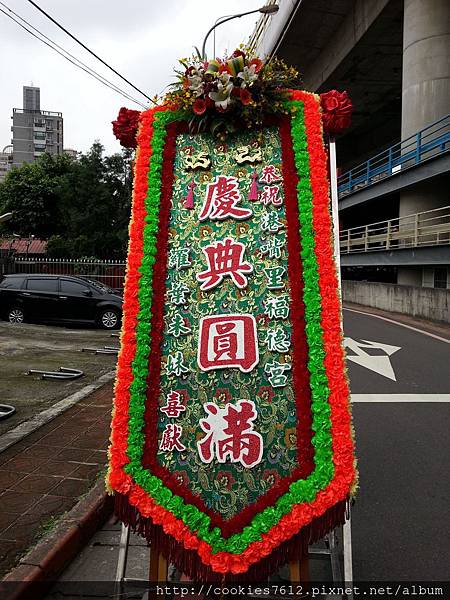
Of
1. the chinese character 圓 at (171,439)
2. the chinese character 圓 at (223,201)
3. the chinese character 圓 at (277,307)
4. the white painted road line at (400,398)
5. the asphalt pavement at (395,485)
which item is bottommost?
the asphalt pavement at (395,485)

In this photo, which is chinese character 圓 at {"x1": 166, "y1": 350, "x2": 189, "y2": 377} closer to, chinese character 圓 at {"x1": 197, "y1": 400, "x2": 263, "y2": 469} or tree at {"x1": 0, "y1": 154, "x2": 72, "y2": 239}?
chinese character 圓 at {"x1": 197, "y1": 400, "x2": 263, "y2": 469}

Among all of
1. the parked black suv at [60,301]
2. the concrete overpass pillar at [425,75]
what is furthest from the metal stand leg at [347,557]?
the concrete overpass pillar at [425,75]

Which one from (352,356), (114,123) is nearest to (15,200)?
(352,356)

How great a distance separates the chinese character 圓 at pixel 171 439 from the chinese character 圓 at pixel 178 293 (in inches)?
24.0

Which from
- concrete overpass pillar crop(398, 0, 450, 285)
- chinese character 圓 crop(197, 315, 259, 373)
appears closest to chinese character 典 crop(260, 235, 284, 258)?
chinese character 圓 crop(197, 315, 259, 373)

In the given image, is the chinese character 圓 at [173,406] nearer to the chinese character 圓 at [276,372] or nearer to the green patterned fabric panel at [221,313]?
the green patterned fabric panel at [221,313]

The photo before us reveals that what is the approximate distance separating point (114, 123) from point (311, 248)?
4.33 ft

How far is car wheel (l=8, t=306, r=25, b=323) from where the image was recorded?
1209 cm

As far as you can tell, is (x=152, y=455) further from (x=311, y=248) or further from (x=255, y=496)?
(x=311, y=248)

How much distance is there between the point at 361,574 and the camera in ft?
9.06

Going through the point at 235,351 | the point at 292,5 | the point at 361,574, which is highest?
the point at 292,5

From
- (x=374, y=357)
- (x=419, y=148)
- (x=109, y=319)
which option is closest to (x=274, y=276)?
(x=374, y=357)

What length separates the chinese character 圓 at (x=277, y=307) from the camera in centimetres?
234

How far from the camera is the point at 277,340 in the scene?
7.59ft
